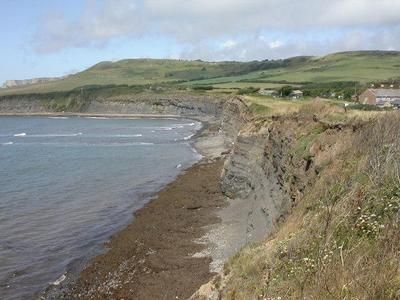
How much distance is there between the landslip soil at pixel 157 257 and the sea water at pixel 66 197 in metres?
1.44

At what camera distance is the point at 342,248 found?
8734 millimetres

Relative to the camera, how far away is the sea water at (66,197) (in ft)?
85.1

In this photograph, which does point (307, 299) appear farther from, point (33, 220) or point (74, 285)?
point (33, 220)

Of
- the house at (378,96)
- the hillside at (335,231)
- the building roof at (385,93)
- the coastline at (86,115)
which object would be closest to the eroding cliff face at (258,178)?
the hillside at (335,231)

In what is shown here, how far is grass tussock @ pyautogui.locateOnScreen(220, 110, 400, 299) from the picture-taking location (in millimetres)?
6672

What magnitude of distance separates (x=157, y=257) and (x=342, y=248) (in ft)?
60.7

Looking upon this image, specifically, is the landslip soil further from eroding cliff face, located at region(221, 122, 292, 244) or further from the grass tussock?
the grass tussock

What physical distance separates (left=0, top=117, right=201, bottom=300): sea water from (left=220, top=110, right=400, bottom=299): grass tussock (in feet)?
47.4

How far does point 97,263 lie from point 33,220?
428 inches

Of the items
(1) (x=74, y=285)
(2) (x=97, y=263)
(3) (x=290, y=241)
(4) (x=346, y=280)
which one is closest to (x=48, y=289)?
(1) (x=74, y=285)

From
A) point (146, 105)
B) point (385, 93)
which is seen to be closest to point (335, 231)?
point (385, 93)

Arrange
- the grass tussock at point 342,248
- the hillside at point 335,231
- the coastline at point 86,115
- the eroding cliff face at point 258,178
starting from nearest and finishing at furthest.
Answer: the grass tussock at point 342,248 < the hillside at point 335,231 < the eroding cliff face at point 258,178 < the coastline at point 86,115

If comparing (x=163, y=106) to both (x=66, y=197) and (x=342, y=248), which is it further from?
(x=342, y=248)

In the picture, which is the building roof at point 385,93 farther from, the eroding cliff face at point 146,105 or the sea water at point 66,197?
the eroding cliff face at point 146,105
